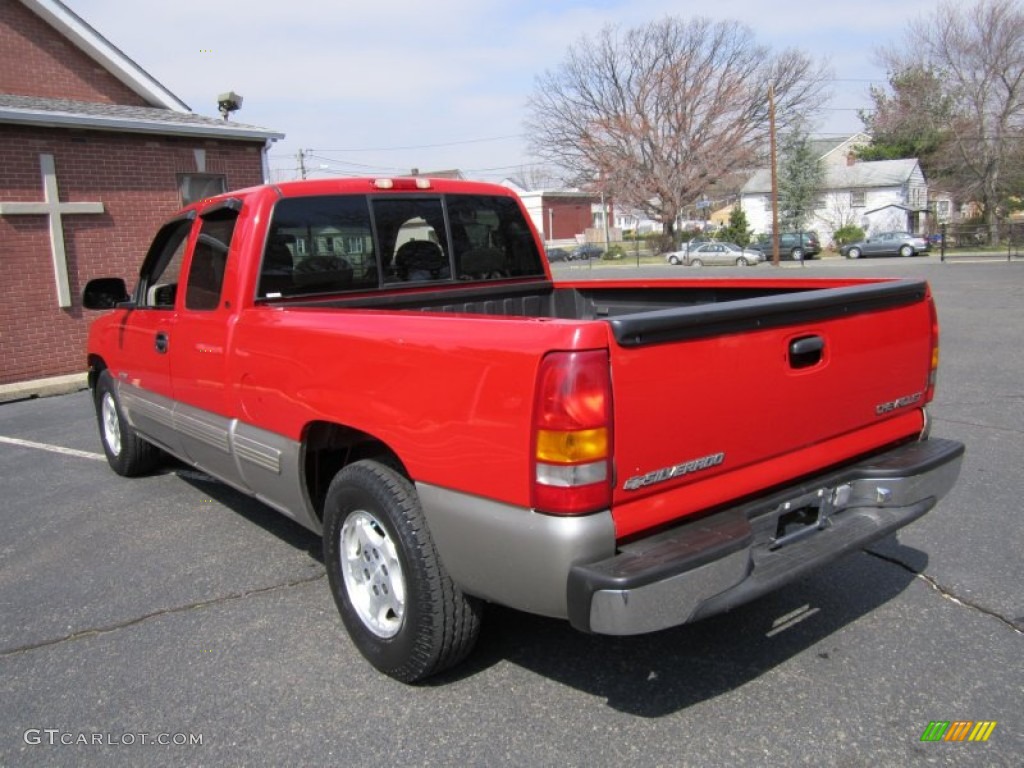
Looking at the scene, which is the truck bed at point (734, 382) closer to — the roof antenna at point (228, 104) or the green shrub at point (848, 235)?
the roof antenna at point (228, 104)

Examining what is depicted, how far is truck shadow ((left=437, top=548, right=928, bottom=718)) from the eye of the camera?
2.92 meters

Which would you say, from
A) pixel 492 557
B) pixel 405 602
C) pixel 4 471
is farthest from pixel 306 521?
pixel 4 471

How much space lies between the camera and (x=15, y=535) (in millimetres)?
4941

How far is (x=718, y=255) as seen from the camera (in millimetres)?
44781

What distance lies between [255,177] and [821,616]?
1249cm

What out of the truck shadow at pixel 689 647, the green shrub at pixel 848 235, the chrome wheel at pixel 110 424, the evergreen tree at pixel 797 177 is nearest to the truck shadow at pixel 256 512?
the chrome wheel at pixel 110 424

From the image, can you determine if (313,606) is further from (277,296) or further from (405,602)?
(277,296)

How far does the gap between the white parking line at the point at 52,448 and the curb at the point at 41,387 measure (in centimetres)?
256

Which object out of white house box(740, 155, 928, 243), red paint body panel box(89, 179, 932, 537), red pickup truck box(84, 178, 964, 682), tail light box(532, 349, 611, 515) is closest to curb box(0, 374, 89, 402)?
red pickup truck box(84, 178, 964, 682)

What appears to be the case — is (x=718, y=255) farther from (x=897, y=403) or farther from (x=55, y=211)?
(x=897, y=403)

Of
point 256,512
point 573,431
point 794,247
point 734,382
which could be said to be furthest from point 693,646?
point 794,247

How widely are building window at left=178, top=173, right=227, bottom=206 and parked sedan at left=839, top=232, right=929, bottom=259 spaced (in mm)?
37591

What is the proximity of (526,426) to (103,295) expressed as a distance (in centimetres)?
393

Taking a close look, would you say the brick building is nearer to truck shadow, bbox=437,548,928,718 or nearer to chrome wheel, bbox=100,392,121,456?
chrome wheel, bbox=100,392,121,456
